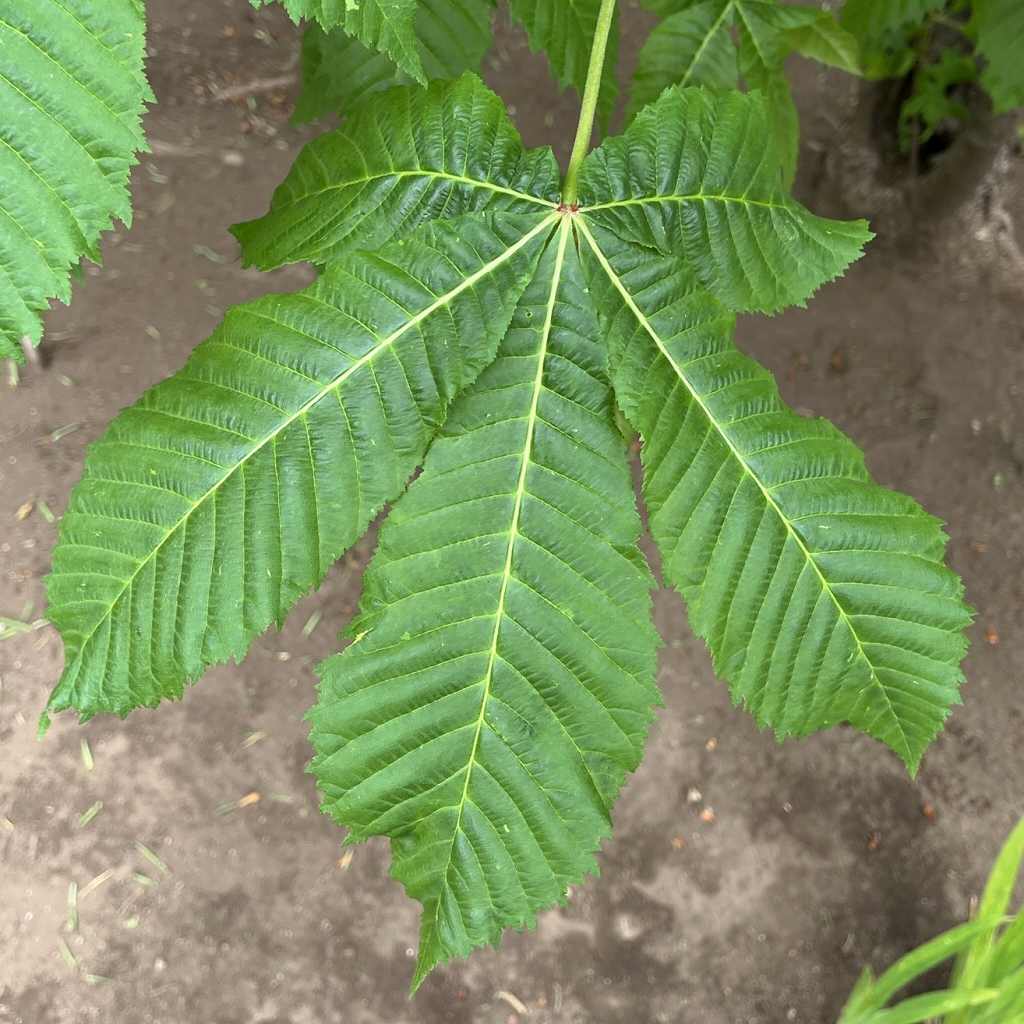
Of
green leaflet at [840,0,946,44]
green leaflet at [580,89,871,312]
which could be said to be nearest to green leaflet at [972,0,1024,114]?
green leaflet at [840,0,946,44]

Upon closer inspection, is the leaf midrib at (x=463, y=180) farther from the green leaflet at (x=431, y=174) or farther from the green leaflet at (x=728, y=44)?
the green leaflet at (x=728, y=44)

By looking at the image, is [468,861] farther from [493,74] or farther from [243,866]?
[493,74]

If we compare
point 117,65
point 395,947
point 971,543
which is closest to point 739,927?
point 395,947

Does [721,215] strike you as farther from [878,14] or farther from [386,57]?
[878,14]

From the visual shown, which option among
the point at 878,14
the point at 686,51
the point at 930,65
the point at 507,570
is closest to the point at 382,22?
the point at 507,570

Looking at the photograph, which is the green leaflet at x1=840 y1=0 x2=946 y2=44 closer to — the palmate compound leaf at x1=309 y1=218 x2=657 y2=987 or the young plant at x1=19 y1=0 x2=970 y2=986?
the young plant at x1=19 y1=0 x2=970 y2=986

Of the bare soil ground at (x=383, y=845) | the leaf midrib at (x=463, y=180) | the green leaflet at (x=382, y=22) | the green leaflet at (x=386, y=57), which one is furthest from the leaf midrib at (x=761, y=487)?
the bare soil ground at (x=383, y=845)
